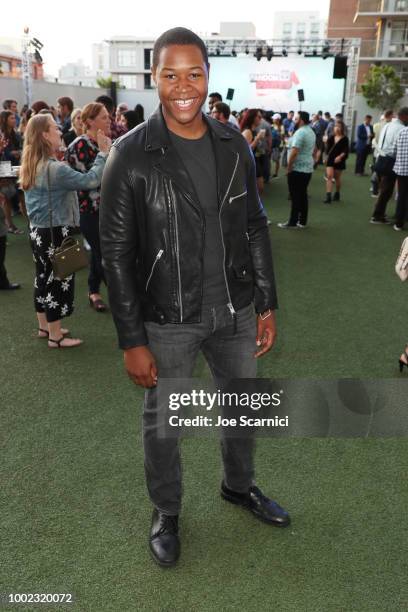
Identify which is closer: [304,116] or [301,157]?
[301,157]

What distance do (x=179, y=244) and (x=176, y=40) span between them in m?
0.64

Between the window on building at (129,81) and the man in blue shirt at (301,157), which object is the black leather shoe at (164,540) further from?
the window on building at (129,81)

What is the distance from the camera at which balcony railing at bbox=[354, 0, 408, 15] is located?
37.5 meters

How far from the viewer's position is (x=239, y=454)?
7.70 feet

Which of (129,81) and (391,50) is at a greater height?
(391,50)

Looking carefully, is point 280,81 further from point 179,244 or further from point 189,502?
point 179,244

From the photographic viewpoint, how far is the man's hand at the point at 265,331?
2176mm

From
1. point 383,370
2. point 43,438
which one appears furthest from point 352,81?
point 43,438

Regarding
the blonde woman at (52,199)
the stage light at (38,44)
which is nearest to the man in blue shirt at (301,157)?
the blonde woman at (52,199)

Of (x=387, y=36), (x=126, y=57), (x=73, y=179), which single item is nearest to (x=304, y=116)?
(x=73, y=179)

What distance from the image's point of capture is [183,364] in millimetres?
2012

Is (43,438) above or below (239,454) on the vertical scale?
below

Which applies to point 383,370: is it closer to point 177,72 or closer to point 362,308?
point 362,308

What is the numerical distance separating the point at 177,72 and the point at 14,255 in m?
5.60
